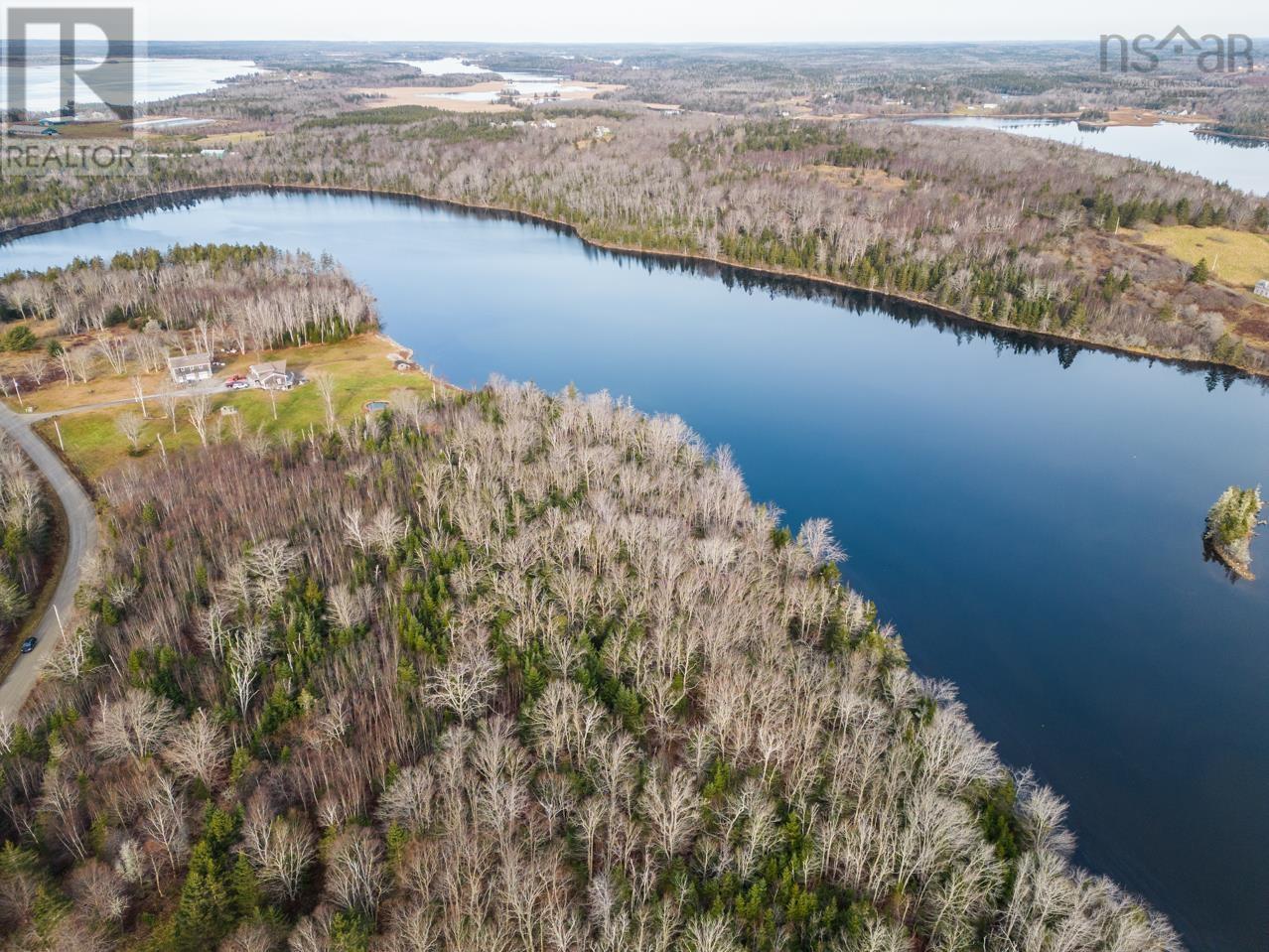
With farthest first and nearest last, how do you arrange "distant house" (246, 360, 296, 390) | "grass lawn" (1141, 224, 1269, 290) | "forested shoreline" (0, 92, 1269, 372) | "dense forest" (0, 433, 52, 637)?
1. "grass lawn" (1141, 224, 1269, 290)
2. "forested shoreline" (0, 92, 1269, 372)
3. "distant house" (246, 360, 296, 390)
4. "dense forest" (0, 433, 52, 637)

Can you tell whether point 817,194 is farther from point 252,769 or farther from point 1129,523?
point 252,769

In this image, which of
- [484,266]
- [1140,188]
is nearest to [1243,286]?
[1140,188]

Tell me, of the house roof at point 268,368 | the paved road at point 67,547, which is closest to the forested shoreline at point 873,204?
the house roof at point 268,368

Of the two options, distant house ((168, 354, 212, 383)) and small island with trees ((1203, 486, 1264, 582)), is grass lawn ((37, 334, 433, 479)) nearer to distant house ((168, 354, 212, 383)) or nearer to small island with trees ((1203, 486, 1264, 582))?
distant house ((168, 354, 212, 383))

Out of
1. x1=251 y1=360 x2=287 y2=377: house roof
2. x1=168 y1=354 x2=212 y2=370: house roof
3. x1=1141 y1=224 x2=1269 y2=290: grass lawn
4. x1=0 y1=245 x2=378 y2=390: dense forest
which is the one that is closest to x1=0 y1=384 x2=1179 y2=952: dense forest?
x1=251 y1=360 x2=287 y2=377: house roof

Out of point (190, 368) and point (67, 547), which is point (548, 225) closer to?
point (190, 368)

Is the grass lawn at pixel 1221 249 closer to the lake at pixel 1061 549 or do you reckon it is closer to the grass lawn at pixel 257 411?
the lake at pixel 1061 549

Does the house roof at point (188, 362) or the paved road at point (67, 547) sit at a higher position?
the house roof at point (188, 362)

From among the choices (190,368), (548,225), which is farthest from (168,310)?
(548,225)
